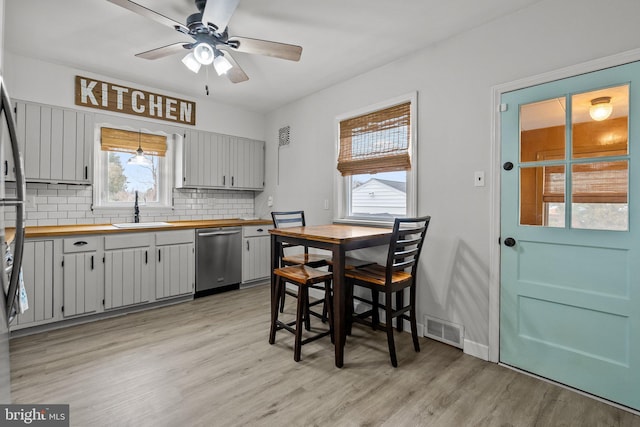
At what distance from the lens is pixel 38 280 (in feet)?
9.26

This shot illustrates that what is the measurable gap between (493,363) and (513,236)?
3.16ft

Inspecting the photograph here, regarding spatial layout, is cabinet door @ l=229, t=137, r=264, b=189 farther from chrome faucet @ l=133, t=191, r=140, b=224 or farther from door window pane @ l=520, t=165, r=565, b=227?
door window pane @ l=520, t=165, r=565, b=227

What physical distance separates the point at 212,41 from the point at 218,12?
0.39 meters

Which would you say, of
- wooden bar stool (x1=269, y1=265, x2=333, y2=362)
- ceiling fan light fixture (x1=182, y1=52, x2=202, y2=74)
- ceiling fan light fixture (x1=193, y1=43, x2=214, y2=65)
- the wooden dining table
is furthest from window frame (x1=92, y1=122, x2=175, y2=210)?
the wooden dining table

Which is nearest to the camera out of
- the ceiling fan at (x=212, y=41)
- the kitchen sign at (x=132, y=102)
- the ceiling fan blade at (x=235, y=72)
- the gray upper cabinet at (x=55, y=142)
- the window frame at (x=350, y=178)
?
the ceiling fan at (x=212, y=41)

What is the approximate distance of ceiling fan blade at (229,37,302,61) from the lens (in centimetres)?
231

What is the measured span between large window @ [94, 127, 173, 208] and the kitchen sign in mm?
278

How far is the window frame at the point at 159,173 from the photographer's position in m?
3.68

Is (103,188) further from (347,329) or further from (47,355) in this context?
(347,329)

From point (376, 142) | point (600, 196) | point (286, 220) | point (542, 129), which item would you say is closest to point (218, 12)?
point (376, 142)

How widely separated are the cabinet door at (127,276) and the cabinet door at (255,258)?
116 cm

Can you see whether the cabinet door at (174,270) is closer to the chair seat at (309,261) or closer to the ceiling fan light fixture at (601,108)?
the chair seat at (309,261)

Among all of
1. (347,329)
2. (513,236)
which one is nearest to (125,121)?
(347,329)

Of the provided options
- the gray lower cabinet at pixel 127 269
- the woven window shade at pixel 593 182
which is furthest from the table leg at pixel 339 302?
the gray lower cabinet at pixel 127 269
